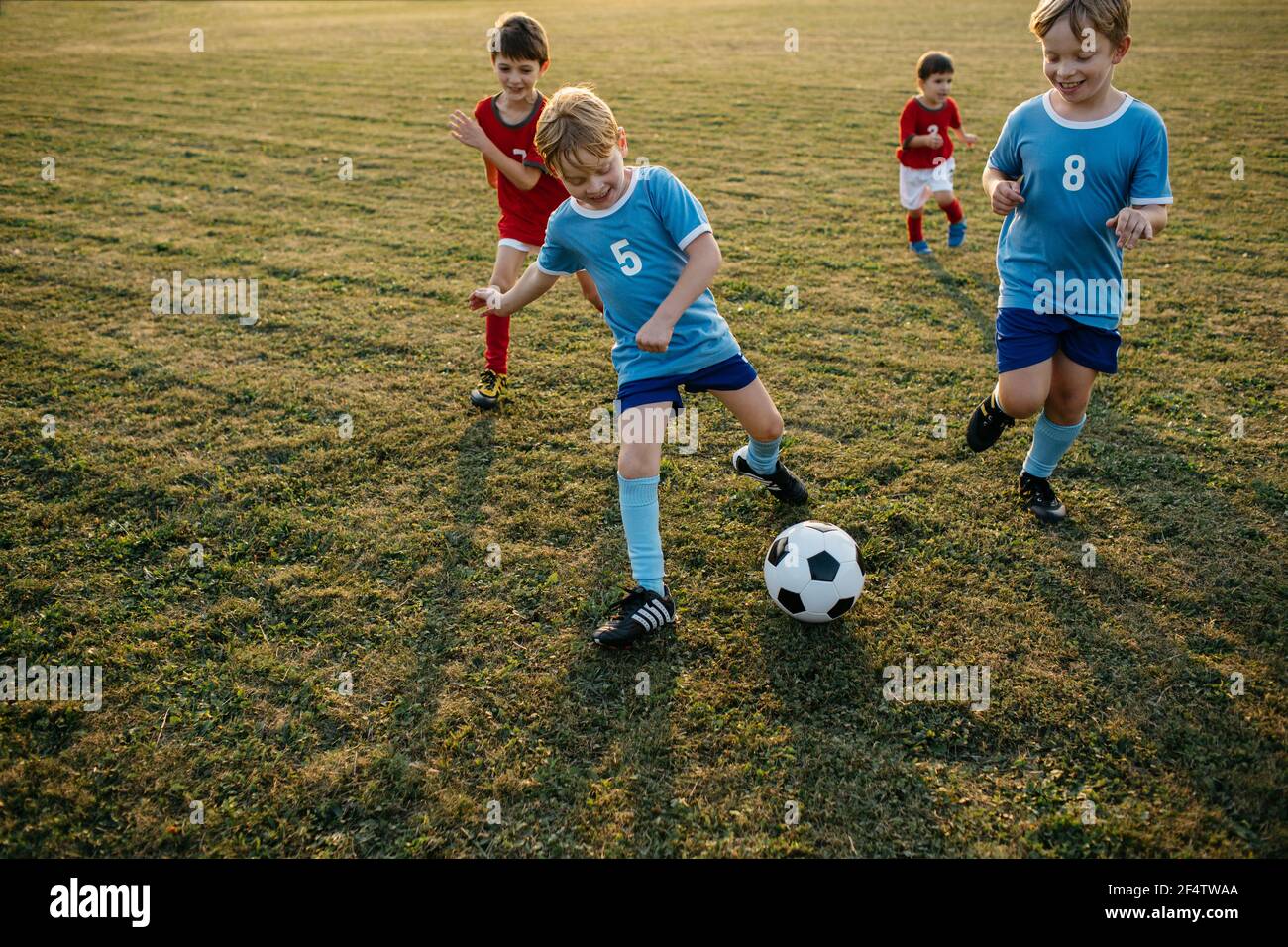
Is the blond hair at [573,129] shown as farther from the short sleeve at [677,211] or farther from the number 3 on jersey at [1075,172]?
the number 3 on jersey at [1075,172]

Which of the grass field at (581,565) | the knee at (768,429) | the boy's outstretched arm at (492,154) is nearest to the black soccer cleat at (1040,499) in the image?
the grass field at (581,565)

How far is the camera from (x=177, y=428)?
497 centimetres

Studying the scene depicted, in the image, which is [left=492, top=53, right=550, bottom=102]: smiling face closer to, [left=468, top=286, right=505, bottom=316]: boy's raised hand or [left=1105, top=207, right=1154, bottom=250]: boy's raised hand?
[left=468, top=286, right=505, bottom=316]: boy's raised hand

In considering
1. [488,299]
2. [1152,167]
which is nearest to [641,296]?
[488,299]

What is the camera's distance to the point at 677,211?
10.8ft

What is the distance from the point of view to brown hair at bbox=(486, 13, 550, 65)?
14.9 ft

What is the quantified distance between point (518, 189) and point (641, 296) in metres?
2.11

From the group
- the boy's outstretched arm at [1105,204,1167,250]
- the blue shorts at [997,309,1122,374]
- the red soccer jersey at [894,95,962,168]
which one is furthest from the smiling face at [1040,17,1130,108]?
the red soccer jersey at [894,95,962,168]

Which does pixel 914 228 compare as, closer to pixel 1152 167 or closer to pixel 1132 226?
pixel 1152 167

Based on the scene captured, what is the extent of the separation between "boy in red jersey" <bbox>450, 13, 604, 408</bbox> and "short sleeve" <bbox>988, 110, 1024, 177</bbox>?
236 centimetres

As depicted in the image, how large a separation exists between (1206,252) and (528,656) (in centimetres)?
751

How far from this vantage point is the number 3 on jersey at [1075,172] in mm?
3516
